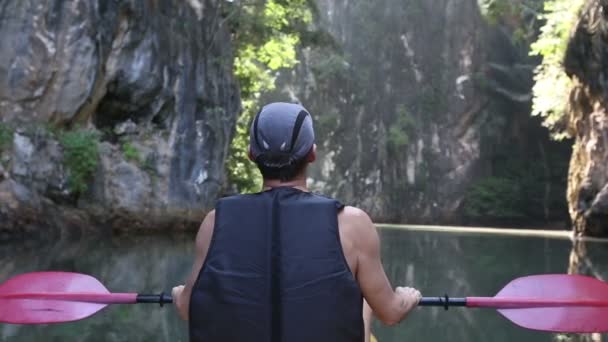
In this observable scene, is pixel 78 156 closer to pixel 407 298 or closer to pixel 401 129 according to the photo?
pixel 407 298

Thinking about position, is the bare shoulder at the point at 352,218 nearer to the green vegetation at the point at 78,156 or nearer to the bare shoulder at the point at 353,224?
the bare shoulder at the point at 353,224

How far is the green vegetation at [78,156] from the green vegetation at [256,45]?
21.8 feet

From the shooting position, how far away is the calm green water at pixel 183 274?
469 centimetres

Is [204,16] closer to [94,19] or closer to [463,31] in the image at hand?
[94,19]

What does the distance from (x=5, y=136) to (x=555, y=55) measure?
1214 centimetres

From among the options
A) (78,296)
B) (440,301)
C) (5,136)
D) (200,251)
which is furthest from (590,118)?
(200,251)

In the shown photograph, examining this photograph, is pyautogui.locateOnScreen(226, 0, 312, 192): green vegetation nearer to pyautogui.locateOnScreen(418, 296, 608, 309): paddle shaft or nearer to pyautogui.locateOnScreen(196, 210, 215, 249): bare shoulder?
pyautogui.locateOnScreen(418, 296, 608, 309): paddle shaft

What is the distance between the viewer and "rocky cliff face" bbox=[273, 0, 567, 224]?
115 feet

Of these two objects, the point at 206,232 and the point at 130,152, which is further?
the point at 130,152

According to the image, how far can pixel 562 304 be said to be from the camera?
2799 mm

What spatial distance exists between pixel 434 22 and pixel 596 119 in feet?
69.5

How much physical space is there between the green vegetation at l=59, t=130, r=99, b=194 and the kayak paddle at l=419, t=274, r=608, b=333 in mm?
11777

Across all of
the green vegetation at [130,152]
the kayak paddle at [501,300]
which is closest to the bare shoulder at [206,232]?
the kayak paddle at [501,300]

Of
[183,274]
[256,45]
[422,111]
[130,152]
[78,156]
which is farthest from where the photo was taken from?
[422,111]
